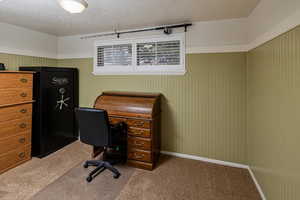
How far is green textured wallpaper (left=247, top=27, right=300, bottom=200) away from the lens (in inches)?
46.9

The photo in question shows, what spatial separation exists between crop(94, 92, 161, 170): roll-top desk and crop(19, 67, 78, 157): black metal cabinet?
981 mm

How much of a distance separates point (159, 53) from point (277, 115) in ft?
6.45

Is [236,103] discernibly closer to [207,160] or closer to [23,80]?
[207,160]

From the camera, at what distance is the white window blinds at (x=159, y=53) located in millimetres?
2725

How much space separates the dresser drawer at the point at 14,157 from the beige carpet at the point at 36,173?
3.1 inches

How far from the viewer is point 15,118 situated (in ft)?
7.88

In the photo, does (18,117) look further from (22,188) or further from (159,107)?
(159,107)

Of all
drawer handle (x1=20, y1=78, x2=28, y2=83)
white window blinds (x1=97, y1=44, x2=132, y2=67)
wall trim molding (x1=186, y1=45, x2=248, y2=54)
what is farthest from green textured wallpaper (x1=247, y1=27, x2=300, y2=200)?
drawer handle (x1=20, y1=78, x2=28, y2=83)

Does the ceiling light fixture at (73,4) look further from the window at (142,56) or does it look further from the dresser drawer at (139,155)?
the dresser drawer at (139,155)

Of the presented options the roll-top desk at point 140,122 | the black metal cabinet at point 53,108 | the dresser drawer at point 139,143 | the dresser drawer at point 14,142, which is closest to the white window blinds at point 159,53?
the roll-top desk at point 140,122

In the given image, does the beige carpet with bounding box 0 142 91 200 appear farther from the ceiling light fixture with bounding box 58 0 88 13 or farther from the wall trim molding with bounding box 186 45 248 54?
the wall trim molding with bounding box 186 45 248 54

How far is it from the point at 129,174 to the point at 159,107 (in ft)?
3.79

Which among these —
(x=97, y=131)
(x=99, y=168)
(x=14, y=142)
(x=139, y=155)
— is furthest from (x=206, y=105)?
(x=14, y=142)

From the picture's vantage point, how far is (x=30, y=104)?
2.61 metres
